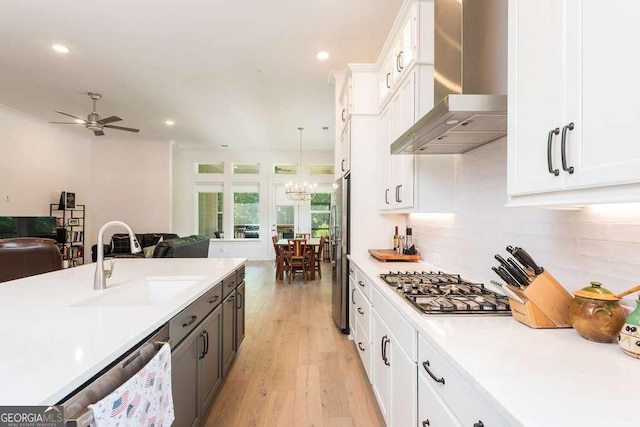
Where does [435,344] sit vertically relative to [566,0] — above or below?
below

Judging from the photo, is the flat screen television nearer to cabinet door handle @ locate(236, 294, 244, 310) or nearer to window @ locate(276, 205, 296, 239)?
window @ locate(276, 205, 296, 239)

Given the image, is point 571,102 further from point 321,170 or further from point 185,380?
point 321,170

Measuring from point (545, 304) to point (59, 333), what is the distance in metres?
1.75

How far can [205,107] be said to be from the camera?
5.39 metres

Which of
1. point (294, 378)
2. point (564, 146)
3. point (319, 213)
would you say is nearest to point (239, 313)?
point (294, 378)

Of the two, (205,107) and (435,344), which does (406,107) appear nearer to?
(435,344)

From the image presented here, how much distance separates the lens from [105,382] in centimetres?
84

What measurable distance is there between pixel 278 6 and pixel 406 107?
161 cm

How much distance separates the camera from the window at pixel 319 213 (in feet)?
29.1

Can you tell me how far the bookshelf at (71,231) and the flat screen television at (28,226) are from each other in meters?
0.25

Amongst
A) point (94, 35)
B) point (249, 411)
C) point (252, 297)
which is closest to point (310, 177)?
point (252, 297)

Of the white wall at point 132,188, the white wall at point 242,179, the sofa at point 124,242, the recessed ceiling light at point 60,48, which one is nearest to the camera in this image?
the recessed ceiling light at point 60,48

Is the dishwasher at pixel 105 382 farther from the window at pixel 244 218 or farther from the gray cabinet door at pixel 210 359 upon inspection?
the window at pixel 244 218

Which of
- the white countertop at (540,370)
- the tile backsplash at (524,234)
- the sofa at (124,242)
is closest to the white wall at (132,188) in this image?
the sofa at (124,242)
